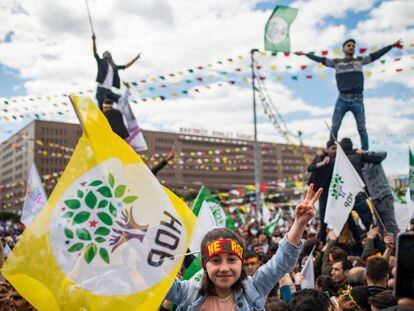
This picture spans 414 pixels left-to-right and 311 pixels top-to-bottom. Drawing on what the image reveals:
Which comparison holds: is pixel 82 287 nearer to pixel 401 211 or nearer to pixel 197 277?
pixel 197 277

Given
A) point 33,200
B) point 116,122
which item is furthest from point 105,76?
point 33,200

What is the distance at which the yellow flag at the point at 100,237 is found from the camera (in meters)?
2.89

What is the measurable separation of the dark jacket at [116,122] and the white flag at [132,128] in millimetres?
591

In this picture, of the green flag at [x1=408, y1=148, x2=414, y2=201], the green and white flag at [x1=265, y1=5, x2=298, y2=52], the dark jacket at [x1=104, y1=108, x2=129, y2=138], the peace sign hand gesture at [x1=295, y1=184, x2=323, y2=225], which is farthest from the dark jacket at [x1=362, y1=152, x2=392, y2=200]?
the peace sign hand gesture at [x1=295, y1=184, x2=323, y2=225]

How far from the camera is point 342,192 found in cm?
721

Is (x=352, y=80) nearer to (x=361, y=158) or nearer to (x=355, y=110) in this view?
(x=355, y=110)

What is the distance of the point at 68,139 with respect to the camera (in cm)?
9694

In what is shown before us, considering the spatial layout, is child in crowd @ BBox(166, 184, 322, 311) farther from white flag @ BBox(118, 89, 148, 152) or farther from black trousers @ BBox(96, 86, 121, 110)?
white flag @ BBox(118, 89, 148, 152)

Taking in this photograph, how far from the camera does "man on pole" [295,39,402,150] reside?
9.17 m

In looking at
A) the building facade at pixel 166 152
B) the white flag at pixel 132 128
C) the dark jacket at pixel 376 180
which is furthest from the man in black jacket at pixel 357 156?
the building facade at pixel 166 152

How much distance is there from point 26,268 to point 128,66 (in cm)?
699

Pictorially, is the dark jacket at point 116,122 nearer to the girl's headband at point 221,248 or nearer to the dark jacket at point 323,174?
the dark jacket at point 323,174

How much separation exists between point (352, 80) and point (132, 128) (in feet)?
15.3

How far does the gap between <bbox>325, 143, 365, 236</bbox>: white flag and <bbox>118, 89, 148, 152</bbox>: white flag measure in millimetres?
3952
